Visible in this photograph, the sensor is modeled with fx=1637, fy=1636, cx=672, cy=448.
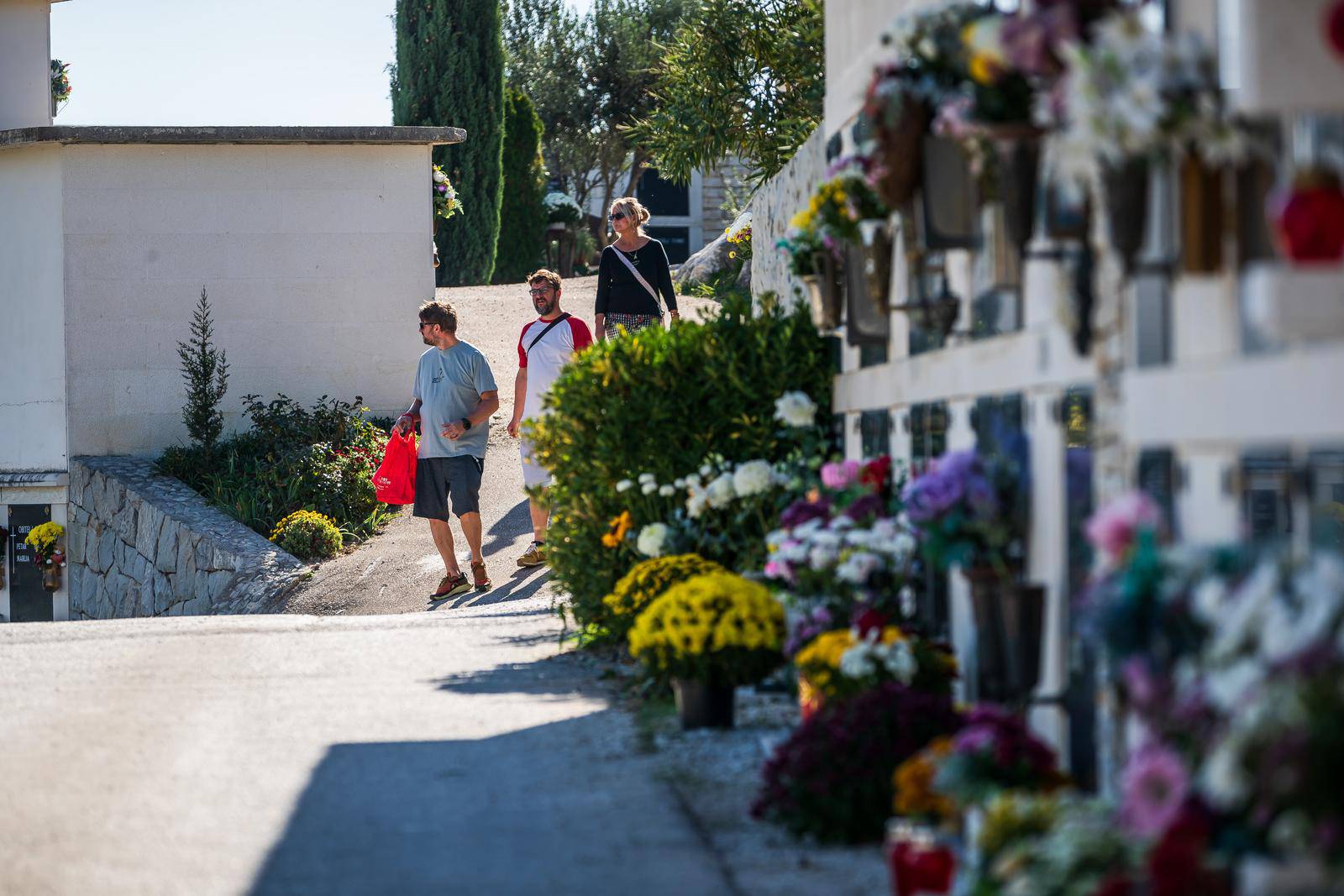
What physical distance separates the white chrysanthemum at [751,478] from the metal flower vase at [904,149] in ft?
7.46

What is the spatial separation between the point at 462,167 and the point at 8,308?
41.7 ft

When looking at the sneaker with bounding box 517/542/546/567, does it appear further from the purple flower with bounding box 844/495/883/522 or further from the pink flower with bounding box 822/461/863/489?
the purple flower with bounding box 844/495/883/522

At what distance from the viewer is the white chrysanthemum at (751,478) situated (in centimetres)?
699

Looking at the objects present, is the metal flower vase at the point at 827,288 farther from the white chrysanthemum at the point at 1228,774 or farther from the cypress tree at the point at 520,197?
the cypress tree at the point at 520,197

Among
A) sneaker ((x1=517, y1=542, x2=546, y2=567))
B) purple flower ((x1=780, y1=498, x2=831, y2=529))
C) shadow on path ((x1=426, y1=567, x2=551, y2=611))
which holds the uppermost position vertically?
purple flower ((x1=780, y1=498, x2=831, y2=529))

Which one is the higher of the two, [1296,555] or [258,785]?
[1296,555]

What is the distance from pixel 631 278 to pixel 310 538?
369cm

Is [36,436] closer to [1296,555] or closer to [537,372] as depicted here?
[537,372]

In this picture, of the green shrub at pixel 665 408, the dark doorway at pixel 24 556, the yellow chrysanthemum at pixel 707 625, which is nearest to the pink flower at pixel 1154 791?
the yellow chrysanthemum at pixel 707 625

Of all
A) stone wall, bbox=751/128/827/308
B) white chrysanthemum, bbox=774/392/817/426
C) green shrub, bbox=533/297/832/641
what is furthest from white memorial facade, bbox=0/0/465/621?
white chrysanthemum, bbox=774/392/817/426

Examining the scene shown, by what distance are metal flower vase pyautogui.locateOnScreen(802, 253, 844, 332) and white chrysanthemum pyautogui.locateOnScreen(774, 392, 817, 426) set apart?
338 mm

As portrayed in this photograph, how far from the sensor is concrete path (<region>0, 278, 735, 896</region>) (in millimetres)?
4316

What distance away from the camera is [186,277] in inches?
583

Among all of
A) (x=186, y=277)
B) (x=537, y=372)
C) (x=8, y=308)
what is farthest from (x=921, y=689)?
(x=8, y=308)
